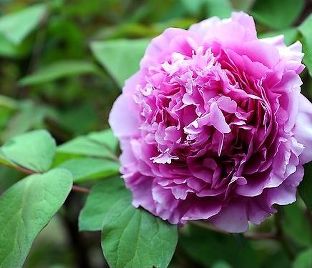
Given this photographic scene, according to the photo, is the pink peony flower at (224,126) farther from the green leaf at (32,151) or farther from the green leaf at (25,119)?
the green leaf at (25,119)

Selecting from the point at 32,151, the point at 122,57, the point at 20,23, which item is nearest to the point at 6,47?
the point at 20,23

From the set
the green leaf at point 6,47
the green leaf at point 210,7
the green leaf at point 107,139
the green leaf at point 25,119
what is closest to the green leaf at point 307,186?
the green leaf at point 107,139

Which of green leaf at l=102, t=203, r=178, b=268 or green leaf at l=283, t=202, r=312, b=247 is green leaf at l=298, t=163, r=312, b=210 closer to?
green leaf at l=102, t=203, r=178, b=268

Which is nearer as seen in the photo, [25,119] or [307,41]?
[307,41]

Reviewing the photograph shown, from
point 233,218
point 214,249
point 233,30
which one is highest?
point 233,30

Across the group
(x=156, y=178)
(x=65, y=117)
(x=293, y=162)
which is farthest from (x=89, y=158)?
(x=65, y=117)

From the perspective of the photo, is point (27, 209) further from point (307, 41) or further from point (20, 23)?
point (20, 23)

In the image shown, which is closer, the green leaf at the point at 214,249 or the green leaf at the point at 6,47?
the green leaf at the point at 214,249
